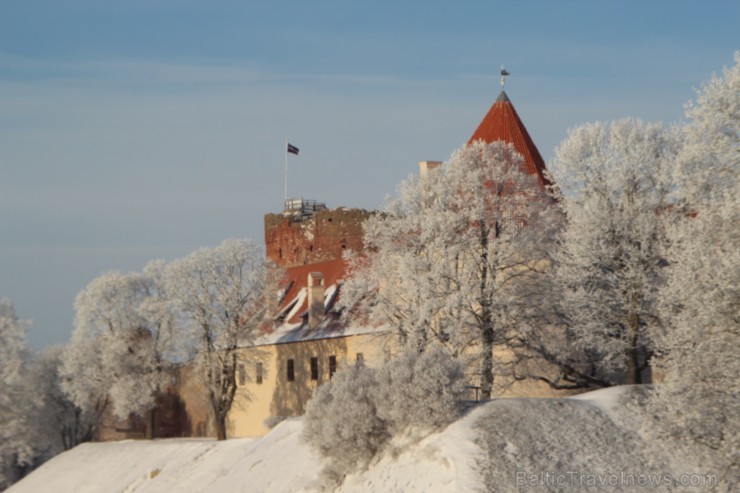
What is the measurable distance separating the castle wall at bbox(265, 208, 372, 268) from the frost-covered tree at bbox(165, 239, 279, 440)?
14994mm

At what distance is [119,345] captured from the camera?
2685 inches

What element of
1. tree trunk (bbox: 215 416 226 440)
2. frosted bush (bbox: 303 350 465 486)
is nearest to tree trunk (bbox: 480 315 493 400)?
frosted bush (bbox: 303 350 465 486)

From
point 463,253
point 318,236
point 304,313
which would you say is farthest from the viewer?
point 318,236

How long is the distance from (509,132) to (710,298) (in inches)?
1122

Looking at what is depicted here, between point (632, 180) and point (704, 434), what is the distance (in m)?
20.0

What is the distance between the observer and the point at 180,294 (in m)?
65.2

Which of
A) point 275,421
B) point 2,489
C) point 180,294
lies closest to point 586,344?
point 275,421

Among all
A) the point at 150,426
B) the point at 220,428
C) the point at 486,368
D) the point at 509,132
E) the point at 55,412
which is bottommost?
the point at 150,426

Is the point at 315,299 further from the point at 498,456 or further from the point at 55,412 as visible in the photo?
the point at 498,456

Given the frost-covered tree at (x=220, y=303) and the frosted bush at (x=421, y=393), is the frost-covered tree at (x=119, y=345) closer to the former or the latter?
the frost-covered tree at (x=220, y=303)

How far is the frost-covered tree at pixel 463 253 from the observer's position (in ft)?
163

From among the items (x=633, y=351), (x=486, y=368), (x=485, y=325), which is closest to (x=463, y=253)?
(x=485, y=325)

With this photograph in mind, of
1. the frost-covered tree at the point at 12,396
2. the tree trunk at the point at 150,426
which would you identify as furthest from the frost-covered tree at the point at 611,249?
the frost-covered tree at the point at 12,396

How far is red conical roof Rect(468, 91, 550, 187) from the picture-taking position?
190ft
